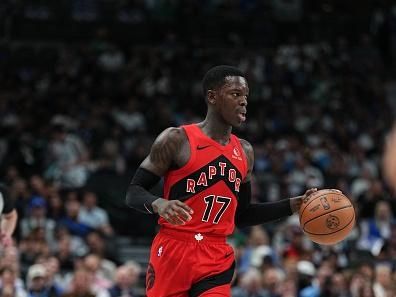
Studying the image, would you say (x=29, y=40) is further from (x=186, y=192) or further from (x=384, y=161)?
(x=186, y=192)

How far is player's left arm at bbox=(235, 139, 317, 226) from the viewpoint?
726 cm

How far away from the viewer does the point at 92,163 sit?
15.7m

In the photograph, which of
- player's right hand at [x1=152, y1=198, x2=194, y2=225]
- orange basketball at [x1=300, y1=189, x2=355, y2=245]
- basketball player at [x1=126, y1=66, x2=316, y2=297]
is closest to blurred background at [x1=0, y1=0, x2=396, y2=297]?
orange basketball at [x1=300, y1=189, x2=355, y2=245]

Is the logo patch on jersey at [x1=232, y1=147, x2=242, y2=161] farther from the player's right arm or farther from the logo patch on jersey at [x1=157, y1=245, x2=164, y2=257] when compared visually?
the logo patch on jersey at [x1=157, y1=245, x2=164, y2=257]

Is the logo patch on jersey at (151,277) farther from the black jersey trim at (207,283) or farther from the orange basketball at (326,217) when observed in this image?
the orange basketball at (326,217)

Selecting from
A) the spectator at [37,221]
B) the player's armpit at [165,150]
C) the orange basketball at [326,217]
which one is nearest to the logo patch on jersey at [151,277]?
the player's armpit at [165,150]

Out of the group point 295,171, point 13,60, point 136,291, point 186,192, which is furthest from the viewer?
point 13,60

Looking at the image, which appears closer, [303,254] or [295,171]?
[303,254]

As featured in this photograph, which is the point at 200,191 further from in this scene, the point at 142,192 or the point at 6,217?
the point at 6,217

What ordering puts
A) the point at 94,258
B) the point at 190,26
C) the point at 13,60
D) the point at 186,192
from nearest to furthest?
the point at 186,192 < the point at 94,258 < the point at 13,60 < the point at 190,26

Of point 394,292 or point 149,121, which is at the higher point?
point 394,292

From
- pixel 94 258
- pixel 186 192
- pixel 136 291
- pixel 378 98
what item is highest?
pixel 186 192

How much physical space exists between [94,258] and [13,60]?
27.5 feet

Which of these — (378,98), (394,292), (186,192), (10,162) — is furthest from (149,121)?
(186,192)
